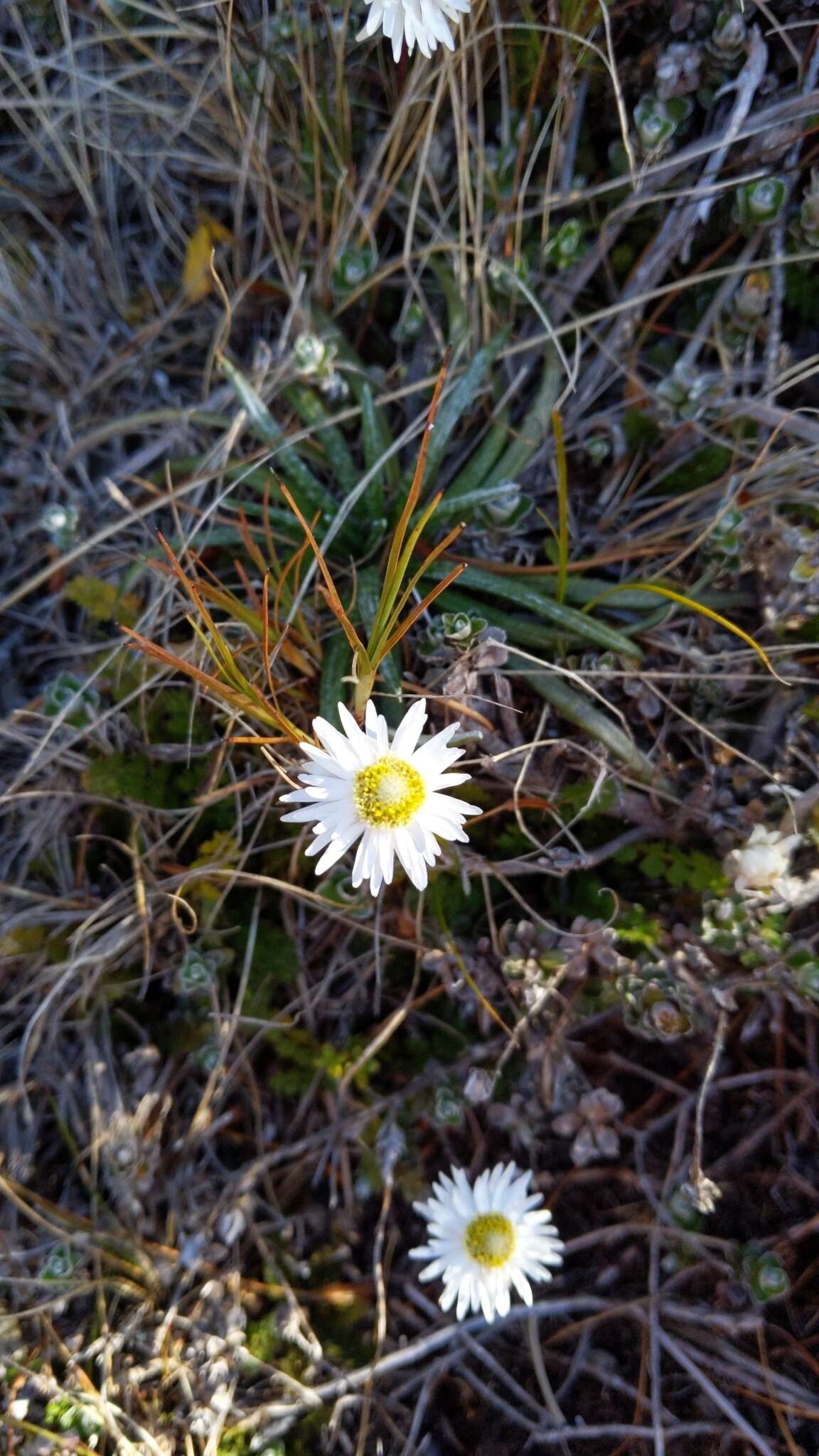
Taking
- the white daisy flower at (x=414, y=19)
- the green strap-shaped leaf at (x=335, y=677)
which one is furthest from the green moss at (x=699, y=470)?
the white daisy flower at (x=414, y=19)

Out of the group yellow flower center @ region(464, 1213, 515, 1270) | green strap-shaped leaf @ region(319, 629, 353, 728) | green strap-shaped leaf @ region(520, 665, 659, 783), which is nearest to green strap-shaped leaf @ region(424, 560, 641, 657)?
green strap-shaped leaf @ region(520, 665, 659, 783)

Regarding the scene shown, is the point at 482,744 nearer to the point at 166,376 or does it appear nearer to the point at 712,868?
the point at 712,868

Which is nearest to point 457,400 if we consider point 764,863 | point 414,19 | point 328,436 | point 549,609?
point 328,436

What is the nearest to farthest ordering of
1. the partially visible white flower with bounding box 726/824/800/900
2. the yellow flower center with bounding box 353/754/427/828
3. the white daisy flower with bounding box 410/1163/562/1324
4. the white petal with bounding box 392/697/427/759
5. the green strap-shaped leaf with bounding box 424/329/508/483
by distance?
the white petal with bounding box 392/697/427/759, the yellow flower center with bounding box 353/754/427/828, the partially visible white flower with bounding box 726/824/800/900, the white daisy flower with bounding box 410/1163/562/1324, the green strap-shaped leaf with bounding box 424/329/508/483

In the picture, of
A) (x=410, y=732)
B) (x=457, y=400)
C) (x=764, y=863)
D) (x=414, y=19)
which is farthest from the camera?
(x=457, y=400)

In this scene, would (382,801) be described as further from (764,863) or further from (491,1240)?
(491,1240)

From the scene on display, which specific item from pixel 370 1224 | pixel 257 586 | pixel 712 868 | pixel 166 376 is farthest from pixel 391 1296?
pixel 166 376

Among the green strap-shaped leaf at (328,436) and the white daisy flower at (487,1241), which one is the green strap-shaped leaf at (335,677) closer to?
the green strap-shaped leaf at (328,436)

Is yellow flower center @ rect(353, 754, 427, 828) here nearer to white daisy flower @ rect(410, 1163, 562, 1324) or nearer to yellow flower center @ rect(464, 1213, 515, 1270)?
white daisy flower @ rect(410, 1163, 562, 1324)
